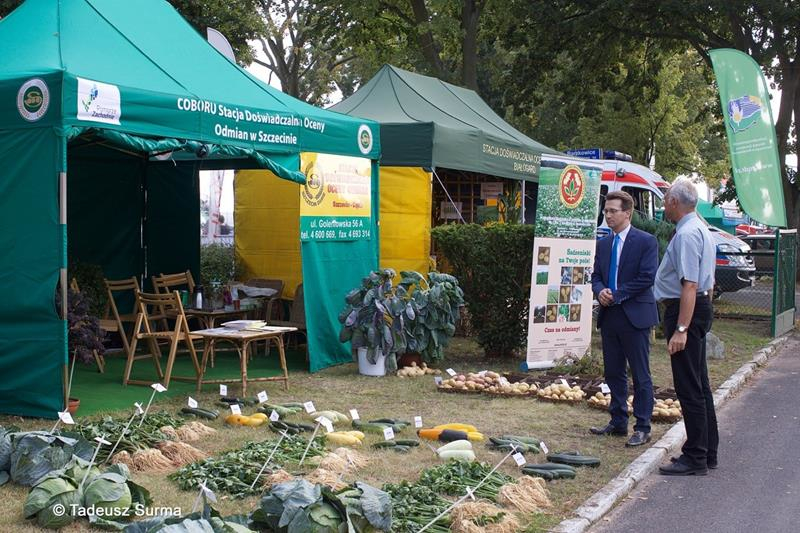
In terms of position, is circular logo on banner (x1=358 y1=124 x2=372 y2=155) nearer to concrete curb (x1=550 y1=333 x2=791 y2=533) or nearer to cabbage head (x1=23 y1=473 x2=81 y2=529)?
concrete curb (x1=550 y1=333 x2=791 y2=533)

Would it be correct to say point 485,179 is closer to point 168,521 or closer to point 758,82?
point 758,82

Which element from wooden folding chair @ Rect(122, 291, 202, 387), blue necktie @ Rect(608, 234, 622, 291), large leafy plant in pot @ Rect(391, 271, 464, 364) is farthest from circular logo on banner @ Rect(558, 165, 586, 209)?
wooden folding chair @ Rect(122, 291, 202, 387)

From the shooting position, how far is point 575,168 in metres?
10.5

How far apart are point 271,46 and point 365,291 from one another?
2377 cm

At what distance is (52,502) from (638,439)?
14.5 feet

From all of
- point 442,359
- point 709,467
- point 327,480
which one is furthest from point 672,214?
point 442,359

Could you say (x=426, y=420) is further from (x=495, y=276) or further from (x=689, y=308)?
(x=495, y=276)

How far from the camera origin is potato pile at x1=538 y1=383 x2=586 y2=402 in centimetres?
→ 878

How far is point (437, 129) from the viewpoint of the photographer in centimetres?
1293

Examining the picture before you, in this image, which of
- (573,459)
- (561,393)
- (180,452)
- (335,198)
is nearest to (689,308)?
(573,459)

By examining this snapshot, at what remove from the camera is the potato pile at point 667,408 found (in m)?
8.09

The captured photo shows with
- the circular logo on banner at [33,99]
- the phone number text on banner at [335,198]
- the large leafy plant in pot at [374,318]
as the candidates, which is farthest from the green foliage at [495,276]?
the circular logo on banner at [33,99]

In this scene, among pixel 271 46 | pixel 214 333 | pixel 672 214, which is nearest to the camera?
pixel 672 214

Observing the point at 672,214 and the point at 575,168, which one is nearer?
the point at 672,214
